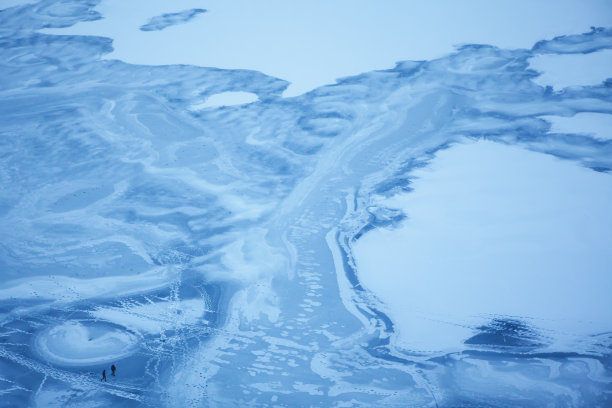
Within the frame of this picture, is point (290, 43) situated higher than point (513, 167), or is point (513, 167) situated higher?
point (290, 43)

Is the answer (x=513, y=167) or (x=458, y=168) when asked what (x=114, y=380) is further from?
(x=513, y=167)

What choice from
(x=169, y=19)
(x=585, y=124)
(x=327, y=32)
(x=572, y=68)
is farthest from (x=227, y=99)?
(x=572, y=68)

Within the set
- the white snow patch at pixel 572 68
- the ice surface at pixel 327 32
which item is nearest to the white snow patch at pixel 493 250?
the white snow patch at pixel 572 68

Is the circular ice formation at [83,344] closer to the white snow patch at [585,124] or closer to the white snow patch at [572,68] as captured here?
the white snow patch at [585,124]

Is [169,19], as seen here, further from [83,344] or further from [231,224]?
[83,344]

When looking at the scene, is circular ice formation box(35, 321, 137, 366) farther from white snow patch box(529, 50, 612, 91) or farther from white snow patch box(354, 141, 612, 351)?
white snow patch box(529, 50, 612, 91)

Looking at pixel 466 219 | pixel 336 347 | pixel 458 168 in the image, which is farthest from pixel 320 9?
pixel 336 347
